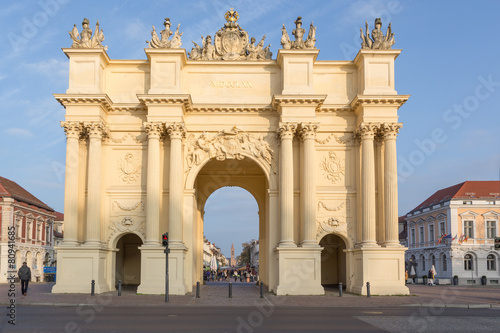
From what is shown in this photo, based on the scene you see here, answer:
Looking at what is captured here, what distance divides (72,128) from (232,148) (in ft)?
27.8

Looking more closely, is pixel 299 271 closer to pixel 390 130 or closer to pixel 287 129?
pixel 287 129

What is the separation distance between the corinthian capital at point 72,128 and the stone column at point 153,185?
137 inches

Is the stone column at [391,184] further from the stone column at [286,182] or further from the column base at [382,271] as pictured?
the stone column at [286,182]

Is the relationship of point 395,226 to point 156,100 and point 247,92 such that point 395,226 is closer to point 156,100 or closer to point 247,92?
point 247,92

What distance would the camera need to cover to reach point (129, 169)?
31750 millimetres

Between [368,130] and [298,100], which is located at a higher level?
[298,100]

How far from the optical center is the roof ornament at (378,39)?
1248 inches

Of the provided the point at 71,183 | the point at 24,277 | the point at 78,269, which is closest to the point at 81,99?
the point at 71,183

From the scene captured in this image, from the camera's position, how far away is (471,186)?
6600 cm

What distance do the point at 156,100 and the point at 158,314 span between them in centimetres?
1451

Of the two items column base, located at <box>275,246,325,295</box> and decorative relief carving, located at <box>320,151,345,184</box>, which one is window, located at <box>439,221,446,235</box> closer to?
decorative relief carving, located at <box>320,151,345,184</box>

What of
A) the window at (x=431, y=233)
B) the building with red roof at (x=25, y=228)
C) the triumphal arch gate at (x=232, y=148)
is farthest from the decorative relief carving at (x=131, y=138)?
Answer: the window at (x=431, y=233)

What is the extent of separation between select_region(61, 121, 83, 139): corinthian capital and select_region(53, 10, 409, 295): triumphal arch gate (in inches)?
2.2

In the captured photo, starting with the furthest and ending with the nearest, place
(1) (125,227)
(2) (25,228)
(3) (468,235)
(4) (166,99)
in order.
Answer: (2) (25,228)
(3) (468,235)
(1) (125,227)
(4) (166,99)
